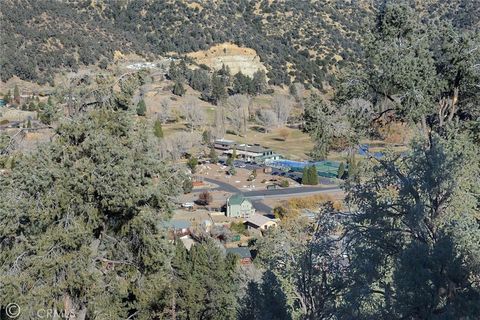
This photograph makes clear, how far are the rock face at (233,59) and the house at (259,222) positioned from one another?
A: 158ft

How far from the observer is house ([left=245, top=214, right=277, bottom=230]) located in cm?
3148

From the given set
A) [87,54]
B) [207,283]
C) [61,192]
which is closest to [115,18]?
[87,54]

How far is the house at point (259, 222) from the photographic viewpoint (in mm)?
31477

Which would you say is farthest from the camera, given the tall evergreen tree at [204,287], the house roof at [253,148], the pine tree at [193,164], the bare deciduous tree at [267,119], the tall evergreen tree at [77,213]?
the bare deciduous tree at [267,119]

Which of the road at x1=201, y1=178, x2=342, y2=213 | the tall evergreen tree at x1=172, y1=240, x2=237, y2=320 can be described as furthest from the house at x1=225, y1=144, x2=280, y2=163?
the tall evergreen tree at x1=172, y1=240, x2=237, y2=320

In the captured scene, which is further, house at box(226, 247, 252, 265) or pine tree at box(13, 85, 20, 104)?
pine tree at box(13, 85, 20, 104)

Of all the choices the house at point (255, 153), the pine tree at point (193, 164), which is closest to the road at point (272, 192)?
the pine tree at point (193, 164)

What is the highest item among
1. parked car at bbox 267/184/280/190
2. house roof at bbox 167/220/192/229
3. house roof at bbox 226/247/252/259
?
house roof at bbox 226/247/252/259

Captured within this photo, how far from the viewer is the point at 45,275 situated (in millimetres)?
7547

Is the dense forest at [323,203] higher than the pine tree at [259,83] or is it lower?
higher

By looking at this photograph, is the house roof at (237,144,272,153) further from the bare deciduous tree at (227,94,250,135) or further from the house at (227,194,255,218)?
the house at (227,194,255,218)

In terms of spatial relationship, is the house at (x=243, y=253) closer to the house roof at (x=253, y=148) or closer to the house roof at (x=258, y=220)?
the house roof at (x=258, y=220)

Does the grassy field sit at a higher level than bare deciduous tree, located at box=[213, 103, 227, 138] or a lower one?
lower

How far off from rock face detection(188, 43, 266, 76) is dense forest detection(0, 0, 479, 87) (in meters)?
1.24
